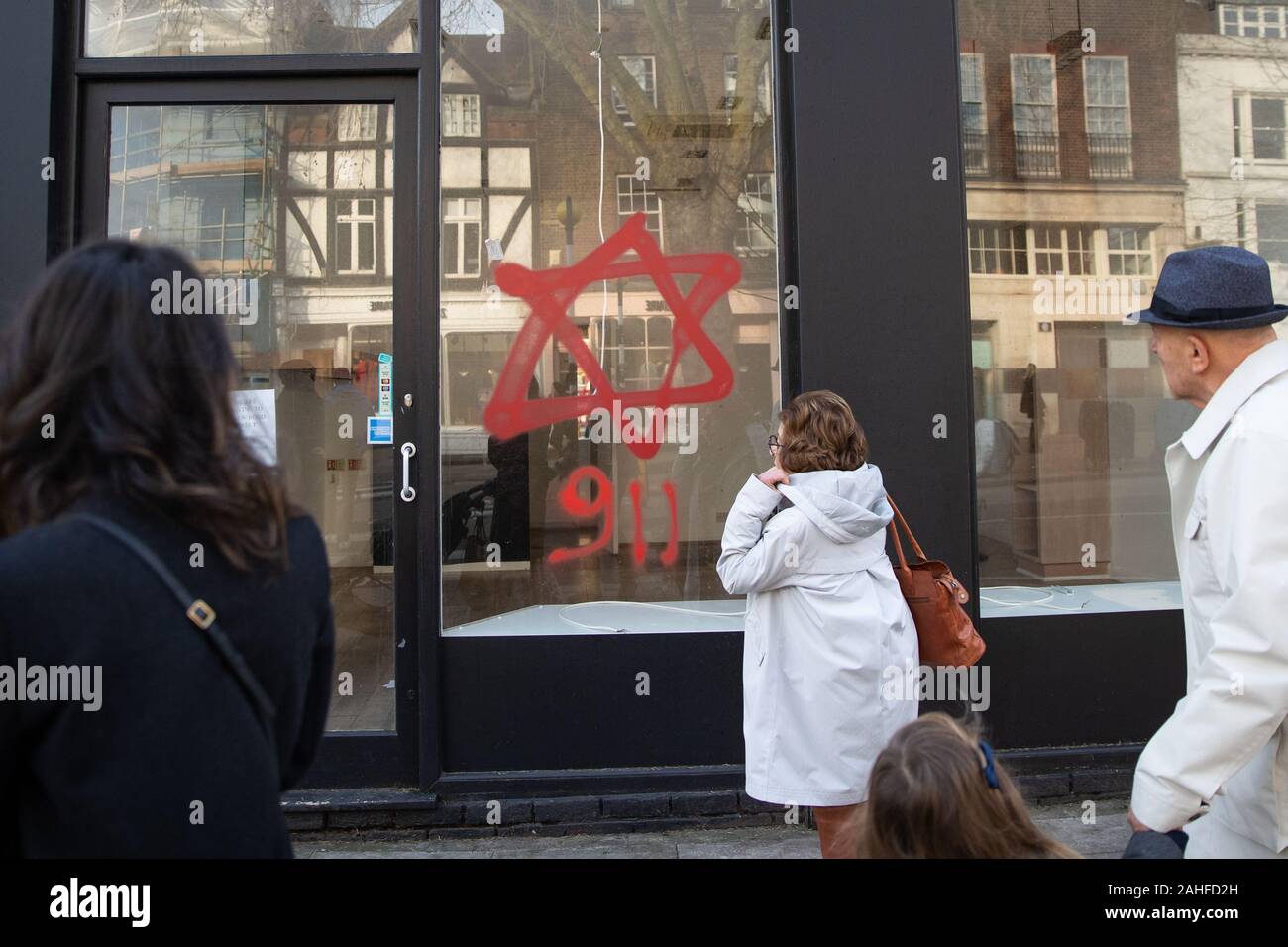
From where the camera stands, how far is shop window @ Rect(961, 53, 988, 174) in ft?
16.8

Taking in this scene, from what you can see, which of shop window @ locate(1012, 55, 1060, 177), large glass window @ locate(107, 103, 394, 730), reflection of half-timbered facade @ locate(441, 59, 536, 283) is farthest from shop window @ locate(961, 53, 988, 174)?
large glass window @ locate(107, 103, 394, 730)

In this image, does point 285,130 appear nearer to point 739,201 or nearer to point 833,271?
point 739,201

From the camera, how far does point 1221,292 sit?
2.16 m

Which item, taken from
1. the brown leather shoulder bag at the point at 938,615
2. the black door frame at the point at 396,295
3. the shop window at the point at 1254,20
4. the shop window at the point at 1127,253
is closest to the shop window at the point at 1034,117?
the shop window at the point at 1127,253

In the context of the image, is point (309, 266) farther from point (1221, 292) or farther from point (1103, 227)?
point (1103, 227)

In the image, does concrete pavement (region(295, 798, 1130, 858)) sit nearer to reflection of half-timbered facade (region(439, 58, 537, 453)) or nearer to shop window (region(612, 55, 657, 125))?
reflection of half-timbered facade (region(439, 58, 537, 453))

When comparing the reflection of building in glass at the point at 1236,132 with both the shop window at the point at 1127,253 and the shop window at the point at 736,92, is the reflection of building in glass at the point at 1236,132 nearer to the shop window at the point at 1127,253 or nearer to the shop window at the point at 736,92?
the shop window at the point at 1127,253

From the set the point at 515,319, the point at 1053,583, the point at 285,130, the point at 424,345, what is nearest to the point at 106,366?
the point at 424,345

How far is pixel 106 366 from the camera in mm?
1400

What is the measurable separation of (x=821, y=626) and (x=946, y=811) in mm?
1398

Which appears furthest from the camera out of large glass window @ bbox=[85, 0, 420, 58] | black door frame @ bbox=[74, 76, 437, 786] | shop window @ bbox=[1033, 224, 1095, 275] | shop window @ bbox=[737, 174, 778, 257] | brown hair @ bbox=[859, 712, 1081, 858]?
shop window @ bbox=[1033, 224, 1095, 275]

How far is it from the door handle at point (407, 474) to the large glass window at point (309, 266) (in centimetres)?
13

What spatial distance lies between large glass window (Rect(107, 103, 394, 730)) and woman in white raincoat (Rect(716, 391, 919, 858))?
230 cm

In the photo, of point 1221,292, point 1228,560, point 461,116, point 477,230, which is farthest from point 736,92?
point 1228,560
